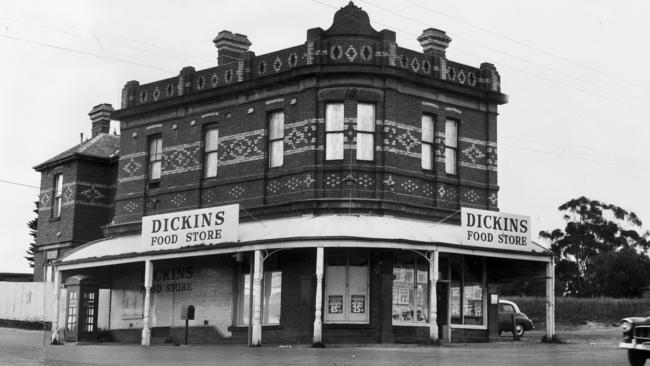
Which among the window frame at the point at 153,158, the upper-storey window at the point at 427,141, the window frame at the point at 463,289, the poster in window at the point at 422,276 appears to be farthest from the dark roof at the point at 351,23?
the window frame at the point at 153,158

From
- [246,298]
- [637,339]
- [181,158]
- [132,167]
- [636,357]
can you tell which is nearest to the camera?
[637,339]

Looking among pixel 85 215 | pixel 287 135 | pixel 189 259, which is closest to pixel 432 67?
pixel 287 135

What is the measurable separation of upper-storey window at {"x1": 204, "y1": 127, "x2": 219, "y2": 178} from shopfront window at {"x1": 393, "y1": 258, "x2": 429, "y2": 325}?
7.49m

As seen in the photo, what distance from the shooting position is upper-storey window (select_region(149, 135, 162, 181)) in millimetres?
35259

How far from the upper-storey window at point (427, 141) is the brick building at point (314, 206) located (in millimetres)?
66

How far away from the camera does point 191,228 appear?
1188 inches

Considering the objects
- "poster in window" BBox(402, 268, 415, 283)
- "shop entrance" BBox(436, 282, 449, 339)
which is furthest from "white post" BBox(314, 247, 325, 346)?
"shop entrance" BBox(436, 282, 449, 339)

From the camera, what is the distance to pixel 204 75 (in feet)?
111

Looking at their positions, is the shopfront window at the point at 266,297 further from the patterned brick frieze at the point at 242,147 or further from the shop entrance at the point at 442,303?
the shop entrance at the point at 442,303

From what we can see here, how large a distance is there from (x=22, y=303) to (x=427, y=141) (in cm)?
2195

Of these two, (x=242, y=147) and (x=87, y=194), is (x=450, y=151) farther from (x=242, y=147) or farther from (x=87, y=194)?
(x=87, y=194)

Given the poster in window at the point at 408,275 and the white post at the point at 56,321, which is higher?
the poster in window at the point at 408,275

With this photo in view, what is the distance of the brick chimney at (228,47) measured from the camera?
35188mm

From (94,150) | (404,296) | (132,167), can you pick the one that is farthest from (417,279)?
(94,150)
